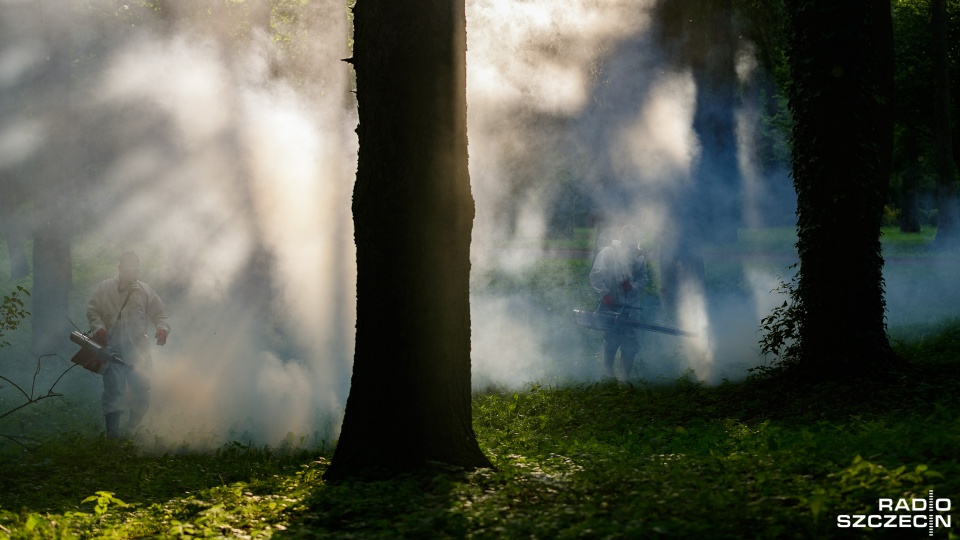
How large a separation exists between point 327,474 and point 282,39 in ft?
47.9

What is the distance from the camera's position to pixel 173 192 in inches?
781

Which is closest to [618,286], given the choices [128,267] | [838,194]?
[838,194]

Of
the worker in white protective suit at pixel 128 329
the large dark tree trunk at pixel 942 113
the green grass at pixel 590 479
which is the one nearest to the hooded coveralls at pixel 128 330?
→ the worker in white protective suit at pixel 128 329

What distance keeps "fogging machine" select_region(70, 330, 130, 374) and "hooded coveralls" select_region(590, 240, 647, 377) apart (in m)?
5.96

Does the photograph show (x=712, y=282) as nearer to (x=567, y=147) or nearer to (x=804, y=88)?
(x=567, y=147)

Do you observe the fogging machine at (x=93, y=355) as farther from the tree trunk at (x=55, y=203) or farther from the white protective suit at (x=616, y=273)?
the tree trunk at (x=55, y=203)

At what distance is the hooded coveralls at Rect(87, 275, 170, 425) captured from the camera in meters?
10.7

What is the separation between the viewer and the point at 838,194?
9.56 m

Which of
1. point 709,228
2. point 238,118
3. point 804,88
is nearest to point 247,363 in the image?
point 238,118

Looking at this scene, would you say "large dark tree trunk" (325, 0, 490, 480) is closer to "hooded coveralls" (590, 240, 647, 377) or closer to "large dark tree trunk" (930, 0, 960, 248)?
"hooded coveralls" (590, 240, 647, 377)

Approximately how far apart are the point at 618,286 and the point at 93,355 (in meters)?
6.47

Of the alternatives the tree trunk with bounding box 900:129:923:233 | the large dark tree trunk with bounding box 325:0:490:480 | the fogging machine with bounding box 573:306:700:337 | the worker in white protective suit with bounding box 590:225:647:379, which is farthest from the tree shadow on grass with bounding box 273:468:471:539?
the tree trunk with bounding box 900:129:923:233

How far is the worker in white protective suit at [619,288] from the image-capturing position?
41.6 feet

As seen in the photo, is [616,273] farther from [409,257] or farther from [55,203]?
[55,203]
